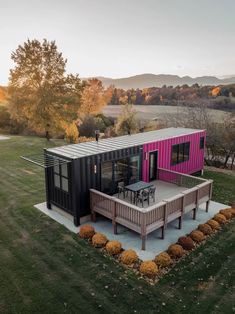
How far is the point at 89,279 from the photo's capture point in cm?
633

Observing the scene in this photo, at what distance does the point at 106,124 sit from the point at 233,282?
31259mm

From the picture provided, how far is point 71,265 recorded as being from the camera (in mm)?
6895

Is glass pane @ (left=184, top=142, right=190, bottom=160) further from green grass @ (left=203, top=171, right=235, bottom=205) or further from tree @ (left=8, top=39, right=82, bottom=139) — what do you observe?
tree @ (left=8, top=39, right=82, bottom=139)

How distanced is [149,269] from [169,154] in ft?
23.4

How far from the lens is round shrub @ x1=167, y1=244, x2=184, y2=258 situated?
727 centimetres

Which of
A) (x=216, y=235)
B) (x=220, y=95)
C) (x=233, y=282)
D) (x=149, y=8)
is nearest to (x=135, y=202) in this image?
(x=216, y=235)

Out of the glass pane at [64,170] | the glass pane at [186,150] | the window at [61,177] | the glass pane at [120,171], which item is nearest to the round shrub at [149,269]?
the glass pane at [120,171]

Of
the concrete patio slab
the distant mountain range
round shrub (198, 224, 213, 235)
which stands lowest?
the concrete patio slab

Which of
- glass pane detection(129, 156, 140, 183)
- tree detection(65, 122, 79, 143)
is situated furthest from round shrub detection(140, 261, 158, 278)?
tree detection(65, 122, 79, 143)

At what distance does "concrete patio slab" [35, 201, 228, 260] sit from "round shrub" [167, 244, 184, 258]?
0.39m

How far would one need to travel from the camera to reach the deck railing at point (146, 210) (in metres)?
7.68

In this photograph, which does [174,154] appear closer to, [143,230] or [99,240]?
[143,230]

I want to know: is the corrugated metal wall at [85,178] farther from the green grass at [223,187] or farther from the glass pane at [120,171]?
the green grass at [223,187]

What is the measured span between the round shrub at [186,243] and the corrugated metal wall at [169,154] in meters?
3.88
